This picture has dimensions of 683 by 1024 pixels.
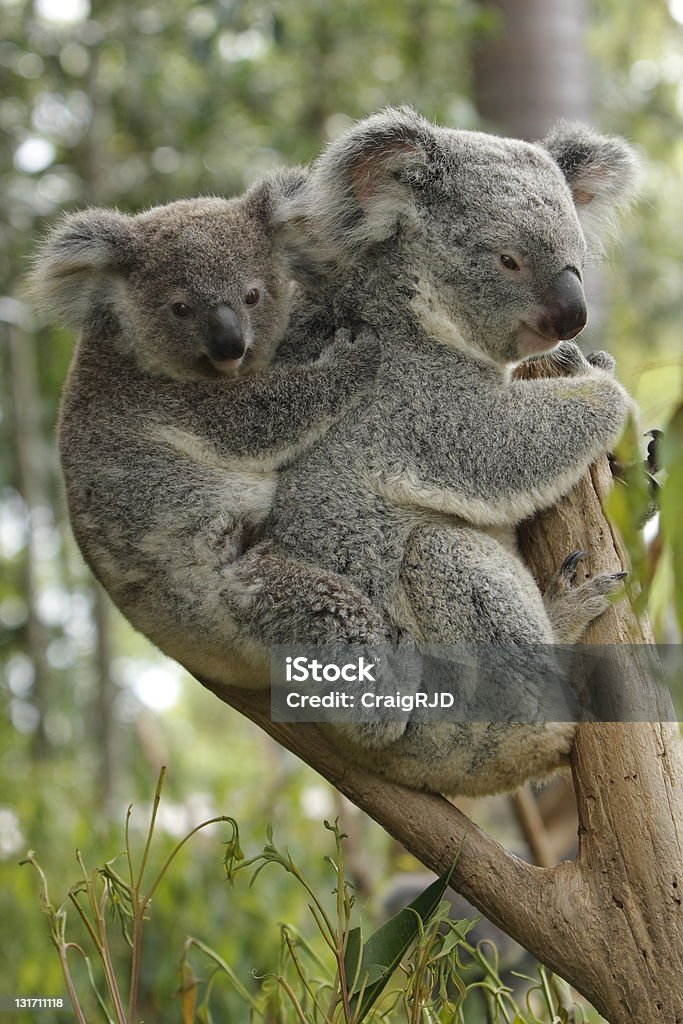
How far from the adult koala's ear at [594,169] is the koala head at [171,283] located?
73 centimetres

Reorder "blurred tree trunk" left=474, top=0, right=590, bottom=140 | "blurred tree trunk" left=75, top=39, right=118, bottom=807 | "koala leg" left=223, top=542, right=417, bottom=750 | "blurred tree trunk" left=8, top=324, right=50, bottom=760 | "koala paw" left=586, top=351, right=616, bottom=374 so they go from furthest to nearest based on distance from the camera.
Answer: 1. "blurred tree trunk" left=8, top=324, right=50, bottom=760
2. "blurred tree trunk" left=75, top=39, right=118, bottom=807
3. "blurred tree trunk" left=474, top=0, right=590, bottom=140
4. "koala paw" left=586, top=351, right=616, bottom=374
5. "koala leg" left=223, top=542, right=417, bottom=750

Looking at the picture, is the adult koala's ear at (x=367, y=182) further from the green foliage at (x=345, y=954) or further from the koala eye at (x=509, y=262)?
the green foliage at (x=345, y=954)

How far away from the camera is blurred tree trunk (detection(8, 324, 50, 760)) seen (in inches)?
236

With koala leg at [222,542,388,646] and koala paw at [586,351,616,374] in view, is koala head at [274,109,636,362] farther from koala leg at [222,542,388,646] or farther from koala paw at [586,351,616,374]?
koala leg at [222,542,388,646]

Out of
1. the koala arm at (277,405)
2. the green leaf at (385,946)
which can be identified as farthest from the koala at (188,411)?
the green leaf at (385,946)

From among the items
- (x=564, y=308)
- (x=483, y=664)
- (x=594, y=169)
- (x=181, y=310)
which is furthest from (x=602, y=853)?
(x=594, y=169)

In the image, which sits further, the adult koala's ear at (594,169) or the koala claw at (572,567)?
the adult koala's ear at (594,169)

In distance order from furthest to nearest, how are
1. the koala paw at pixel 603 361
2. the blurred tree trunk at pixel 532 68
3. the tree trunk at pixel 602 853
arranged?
1. the blurred tree trunk at pixel 532 68
2. the koala paw at pixel 603 361
3. the tree trunk at pixel 602 853

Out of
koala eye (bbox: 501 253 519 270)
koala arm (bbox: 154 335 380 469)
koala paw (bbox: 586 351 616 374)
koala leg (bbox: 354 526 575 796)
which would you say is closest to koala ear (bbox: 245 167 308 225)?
koala arm (bbox: 154 335 380 469)

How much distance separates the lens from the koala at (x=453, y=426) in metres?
2.19

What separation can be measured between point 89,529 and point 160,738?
19.9ft

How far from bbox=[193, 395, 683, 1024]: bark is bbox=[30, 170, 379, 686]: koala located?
0.29m

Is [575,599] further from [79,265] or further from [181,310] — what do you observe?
[79,265]

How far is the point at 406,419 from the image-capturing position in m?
2.29
